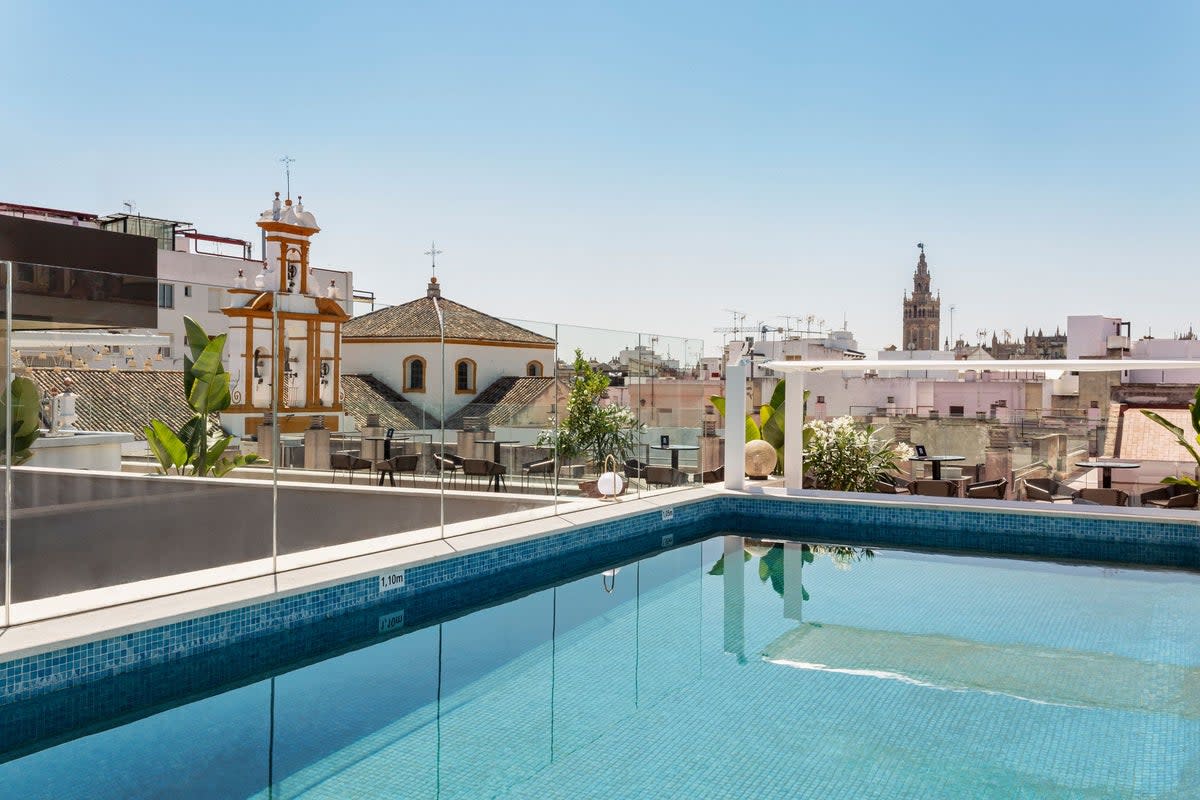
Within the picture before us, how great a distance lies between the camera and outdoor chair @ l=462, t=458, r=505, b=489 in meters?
8.29

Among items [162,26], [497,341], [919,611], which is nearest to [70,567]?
[497,341]

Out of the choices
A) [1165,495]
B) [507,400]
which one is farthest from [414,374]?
[1165,495]

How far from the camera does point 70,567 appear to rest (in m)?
5.62

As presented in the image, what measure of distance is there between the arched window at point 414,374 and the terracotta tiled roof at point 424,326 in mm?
192

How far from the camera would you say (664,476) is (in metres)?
11.6

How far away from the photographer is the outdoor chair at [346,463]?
7.30m

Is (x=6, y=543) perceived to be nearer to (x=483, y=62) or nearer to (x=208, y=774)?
(x=208, y=774)

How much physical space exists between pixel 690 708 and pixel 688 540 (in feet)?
18.1

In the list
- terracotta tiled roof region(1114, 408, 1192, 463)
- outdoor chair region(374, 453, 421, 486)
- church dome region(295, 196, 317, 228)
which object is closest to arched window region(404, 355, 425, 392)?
outdoor chair region(374, 453, 421, 486)

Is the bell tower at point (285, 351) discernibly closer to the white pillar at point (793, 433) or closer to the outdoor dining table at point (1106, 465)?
the white pillar at point (793, 433)

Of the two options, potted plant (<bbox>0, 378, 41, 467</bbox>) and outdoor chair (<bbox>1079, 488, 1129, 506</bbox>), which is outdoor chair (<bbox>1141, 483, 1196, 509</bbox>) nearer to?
outdoor chair (<bbox>1079, 488, 1129, 506</bbox>)

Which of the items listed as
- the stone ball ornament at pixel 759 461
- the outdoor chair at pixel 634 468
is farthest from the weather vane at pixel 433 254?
the outdoor chair at pixel 634 468

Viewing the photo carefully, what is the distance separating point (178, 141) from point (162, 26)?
4.79 metres

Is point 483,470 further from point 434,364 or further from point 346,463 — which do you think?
point 346,463
